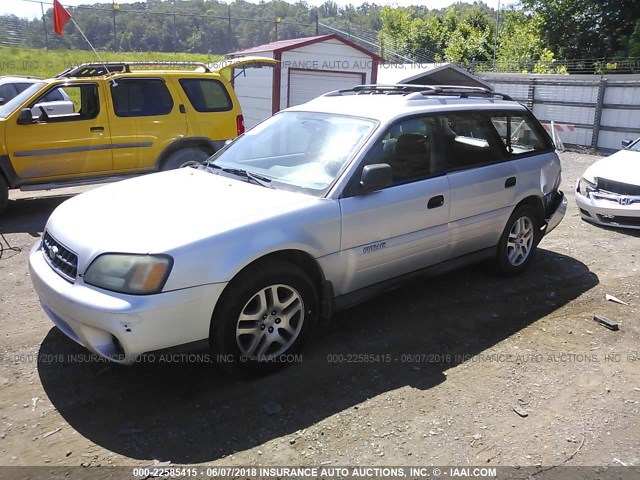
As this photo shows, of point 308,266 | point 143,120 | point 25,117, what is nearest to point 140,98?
point 143,120

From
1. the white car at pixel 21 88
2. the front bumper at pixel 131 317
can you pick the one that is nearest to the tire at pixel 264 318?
the front bumper at pixel 131 317

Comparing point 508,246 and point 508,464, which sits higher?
point 508,246

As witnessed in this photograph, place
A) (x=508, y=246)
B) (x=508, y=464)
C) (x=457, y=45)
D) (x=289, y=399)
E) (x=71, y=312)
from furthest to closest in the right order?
(x=457, y=45)
(x=508, y=246)
(x=289, y=399)
(x=71, y=312)
(x=508, y=464)

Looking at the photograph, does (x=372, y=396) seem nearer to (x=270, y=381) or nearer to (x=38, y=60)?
(x=270, y=381)

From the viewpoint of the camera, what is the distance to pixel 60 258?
11.1ft

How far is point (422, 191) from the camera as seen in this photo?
423 cm

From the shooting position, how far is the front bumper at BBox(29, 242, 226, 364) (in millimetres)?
2936

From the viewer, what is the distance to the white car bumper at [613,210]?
23.6ft

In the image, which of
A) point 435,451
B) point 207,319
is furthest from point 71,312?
point 435,451

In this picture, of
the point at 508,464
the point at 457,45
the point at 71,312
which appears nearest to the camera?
the point at 508,464

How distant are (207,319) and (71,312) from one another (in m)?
0.78

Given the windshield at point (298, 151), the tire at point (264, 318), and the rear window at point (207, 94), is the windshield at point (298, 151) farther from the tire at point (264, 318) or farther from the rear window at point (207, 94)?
the rear window at point (207, 94)

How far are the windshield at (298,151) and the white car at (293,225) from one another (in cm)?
2

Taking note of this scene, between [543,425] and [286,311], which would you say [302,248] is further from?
[543,425]
